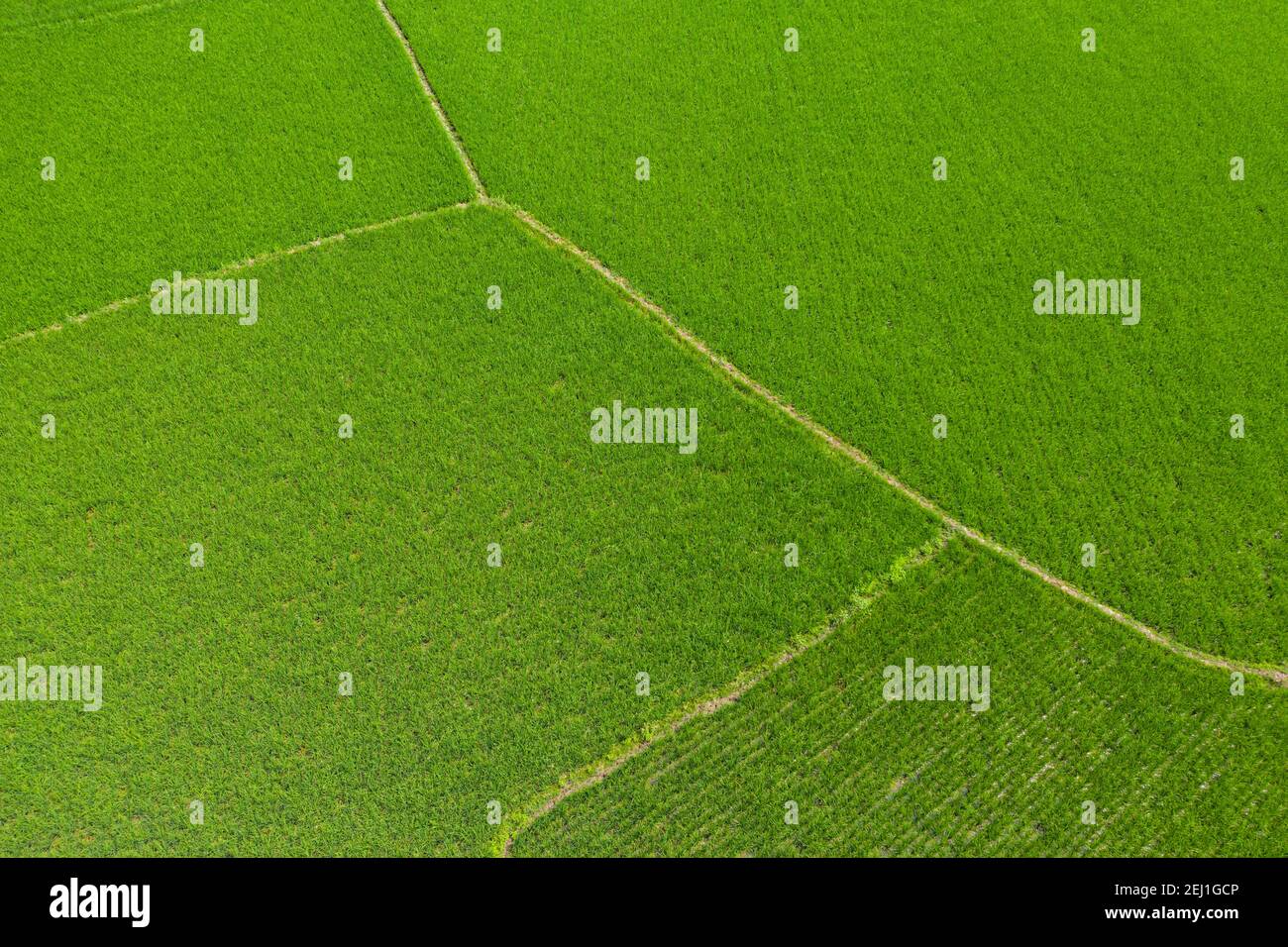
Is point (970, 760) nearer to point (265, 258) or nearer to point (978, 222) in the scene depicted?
point (978, 222)

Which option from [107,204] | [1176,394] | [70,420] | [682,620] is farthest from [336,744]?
[1176,394]

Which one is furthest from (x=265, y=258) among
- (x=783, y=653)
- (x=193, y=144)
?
(x=783, y=653)

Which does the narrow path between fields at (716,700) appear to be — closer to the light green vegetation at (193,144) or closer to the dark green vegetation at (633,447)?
the dark green vegetation at (633,447)

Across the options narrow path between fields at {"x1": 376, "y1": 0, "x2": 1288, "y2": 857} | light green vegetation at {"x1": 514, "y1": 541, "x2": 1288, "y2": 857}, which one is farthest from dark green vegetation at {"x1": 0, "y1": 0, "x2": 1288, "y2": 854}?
narrow path between fields at {"x1": 376, "y1": 0, "x2": 1288, "y2": 857}

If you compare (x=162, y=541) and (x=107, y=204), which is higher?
(x=107, y=204)

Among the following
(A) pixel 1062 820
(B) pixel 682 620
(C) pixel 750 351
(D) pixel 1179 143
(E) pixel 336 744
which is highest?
(D) pixel 1179 143

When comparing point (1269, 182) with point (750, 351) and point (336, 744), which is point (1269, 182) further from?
point (336, 744)
